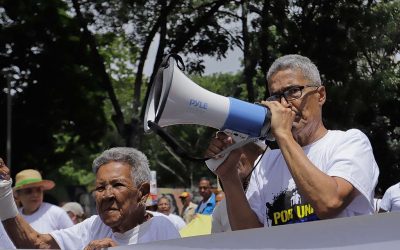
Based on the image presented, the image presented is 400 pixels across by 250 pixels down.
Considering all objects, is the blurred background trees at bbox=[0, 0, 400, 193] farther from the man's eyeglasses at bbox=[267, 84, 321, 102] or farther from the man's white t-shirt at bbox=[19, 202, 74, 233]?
the man's eyeglasses at bbox=[267, 84, 321, 102]

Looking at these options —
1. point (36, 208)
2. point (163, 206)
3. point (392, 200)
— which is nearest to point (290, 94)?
point (392, 200)

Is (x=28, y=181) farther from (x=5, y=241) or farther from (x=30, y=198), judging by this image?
(x=5, y=241)

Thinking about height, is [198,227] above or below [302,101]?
below

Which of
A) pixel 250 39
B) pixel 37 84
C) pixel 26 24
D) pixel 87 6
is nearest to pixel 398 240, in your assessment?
pixel 250 39

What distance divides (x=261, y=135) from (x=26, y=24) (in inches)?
569

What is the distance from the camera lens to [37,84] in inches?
757

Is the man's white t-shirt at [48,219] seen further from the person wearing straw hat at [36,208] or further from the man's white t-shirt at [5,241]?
the man's white t-shirt at [5,241]

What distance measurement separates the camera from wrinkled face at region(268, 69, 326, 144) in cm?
298

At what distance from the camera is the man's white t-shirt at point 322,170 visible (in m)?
2.87

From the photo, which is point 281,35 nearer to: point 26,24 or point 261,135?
point 26,24

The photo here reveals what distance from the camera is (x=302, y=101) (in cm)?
299

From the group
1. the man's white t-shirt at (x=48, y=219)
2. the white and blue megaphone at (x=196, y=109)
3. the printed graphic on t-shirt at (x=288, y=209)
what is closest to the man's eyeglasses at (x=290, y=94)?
the white and blue megaphone at (x=196, y=109)

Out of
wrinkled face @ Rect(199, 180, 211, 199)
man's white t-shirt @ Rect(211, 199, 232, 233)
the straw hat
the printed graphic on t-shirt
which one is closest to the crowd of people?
the printed graphic on t-shirt

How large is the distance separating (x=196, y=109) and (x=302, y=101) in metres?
0.42
